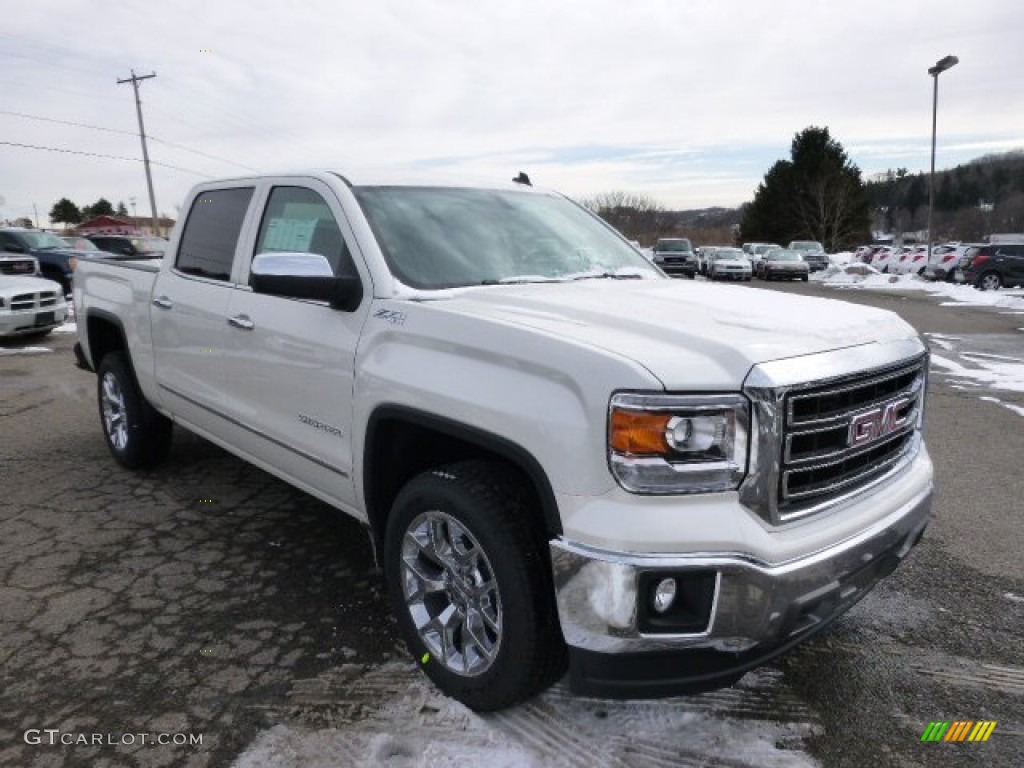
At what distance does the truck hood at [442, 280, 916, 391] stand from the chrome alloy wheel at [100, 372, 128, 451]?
334cm

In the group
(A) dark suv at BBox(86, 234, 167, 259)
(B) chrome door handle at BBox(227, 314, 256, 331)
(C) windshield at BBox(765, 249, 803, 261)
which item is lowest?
(C) windshield at BBox(765, 249, 803, 261)

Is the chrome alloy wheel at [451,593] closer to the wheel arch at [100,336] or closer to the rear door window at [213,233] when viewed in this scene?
the rear door window at [213,233]

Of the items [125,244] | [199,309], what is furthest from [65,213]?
[199,309]

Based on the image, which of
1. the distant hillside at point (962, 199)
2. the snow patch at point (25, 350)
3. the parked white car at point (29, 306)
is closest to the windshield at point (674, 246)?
the parked white car at point (29, 306)

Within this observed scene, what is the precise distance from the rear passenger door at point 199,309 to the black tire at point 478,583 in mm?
1612

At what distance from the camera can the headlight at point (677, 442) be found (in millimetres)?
2094

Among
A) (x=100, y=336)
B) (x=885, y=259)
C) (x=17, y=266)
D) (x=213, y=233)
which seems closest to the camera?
(x=213, y=233)

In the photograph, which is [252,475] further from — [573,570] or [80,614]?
[573,570]

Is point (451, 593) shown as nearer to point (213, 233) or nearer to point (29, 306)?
point (213, 233)

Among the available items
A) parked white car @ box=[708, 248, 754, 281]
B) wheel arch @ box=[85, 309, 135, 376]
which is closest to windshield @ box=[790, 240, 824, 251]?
parked white car @ box=[708, 248, 754, 281]

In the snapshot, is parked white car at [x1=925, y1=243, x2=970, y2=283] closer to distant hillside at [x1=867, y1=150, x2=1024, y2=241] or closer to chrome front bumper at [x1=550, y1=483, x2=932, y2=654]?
chrome front bumper at [x1=550, y1=483, x2=932, y2=654]

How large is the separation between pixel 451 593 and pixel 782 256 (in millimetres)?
32416

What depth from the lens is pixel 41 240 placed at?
17.9m

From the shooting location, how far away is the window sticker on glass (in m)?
3.47
